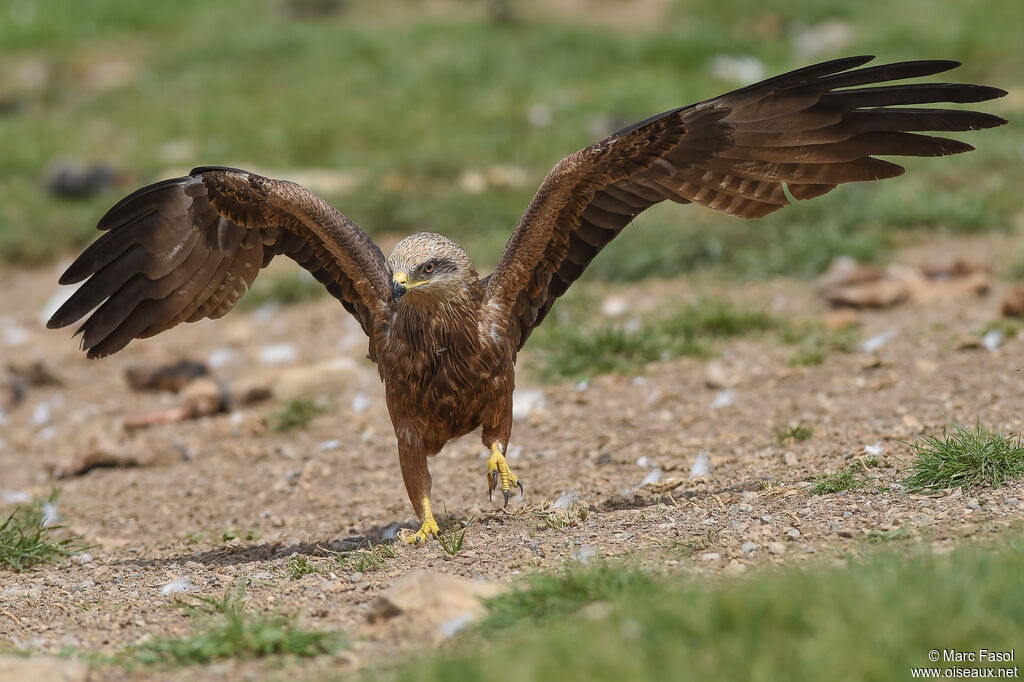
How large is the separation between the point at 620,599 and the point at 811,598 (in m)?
0.57

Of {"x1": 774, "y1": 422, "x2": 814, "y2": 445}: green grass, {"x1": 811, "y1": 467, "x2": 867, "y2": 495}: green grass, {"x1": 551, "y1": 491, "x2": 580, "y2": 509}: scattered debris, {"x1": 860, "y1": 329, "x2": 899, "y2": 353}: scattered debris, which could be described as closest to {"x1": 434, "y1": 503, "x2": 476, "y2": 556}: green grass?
{"x1": 551, "y1": 491, "x2": 580, "y2": 509}: scattered debris

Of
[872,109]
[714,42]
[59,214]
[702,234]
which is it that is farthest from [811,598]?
[714,42]

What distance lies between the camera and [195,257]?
575cm

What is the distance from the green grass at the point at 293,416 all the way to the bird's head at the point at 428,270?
2.40 m

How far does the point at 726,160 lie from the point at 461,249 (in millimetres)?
1347

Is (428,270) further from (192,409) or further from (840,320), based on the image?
(840,320)

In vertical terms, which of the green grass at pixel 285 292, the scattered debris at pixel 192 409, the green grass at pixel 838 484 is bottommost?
the green grass at pixel 838 484

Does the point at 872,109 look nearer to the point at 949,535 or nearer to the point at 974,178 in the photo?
the point at 949,535

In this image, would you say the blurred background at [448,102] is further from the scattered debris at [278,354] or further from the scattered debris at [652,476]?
the scattered debris at [652,476]

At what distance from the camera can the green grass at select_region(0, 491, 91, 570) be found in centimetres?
523

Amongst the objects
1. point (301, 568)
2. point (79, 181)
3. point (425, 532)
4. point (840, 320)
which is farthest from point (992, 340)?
point (79, 181)

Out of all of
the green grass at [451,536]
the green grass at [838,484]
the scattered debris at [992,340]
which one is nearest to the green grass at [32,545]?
the green grass at [451,536]

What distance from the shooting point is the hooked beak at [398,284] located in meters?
4.92

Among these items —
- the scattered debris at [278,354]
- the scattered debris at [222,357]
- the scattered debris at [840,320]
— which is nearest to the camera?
the scattered debris at [840,320]
